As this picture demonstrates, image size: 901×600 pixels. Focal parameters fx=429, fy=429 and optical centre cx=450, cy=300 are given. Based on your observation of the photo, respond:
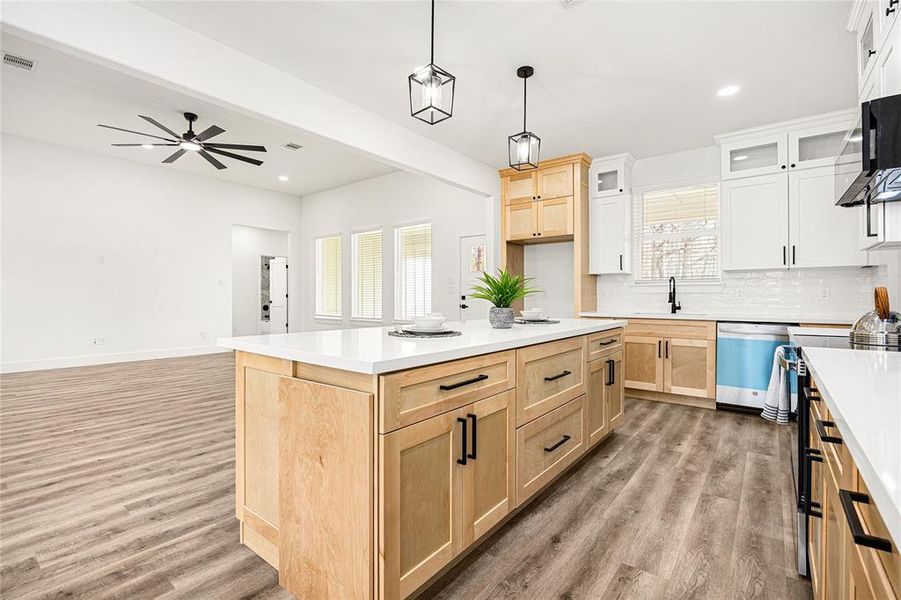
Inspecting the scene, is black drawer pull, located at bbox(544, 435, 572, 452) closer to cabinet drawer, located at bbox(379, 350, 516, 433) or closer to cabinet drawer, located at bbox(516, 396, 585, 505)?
cabinet drawer, located at bbox(516, 396, 585, 505)

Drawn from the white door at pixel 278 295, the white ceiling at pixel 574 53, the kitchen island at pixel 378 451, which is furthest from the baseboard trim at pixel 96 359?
Result: the kitchen island at pixel 378 451

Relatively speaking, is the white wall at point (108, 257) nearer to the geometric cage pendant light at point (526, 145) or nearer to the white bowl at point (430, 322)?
the geometric cage pendant light at point (526, 145)

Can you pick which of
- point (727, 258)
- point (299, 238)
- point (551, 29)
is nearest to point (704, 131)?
point (727, 258)

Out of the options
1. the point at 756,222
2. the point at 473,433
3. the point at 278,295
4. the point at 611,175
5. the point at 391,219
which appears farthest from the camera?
the point at 278,295

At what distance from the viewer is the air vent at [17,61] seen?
11.7ft

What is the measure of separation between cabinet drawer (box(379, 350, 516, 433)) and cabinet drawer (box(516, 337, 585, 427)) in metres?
0.15

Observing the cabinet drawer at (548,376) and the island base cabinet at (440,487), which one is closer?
the island base cabinet at (440,487)

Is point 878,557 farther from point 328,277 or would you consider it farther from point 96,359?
point 328,277

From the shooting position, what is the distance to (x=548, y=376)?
223 centimetres

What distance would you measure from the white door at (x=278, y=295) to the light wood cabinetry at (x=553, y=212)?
5617mm

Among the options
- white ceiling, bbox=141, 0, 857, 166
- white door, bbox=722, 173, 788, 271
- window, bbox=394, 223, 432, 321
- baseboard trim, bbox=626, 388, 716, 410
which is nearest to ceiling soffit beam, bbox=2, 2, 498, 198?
white ceiling, bbox=141, 0, 857, 166

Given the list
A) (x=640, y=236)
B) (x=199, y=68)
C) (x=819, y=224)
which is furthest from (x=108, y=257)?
(x=819, y=224)

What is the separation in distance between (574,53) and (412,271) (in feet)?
14.7

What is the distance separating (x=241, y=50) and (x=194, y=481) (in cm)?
288
